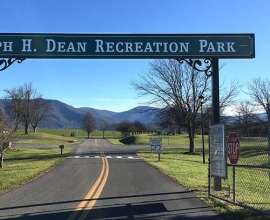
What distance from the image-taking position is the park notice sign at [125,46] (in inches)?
422

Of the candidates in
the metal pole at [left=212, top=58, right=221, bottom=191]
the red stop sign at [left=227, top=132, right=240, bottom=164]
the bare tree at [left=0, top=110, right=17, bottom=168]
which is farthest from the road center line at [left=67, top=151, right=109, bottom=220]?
the bare tree at [left=0, top=110, right=17, bottom=168]

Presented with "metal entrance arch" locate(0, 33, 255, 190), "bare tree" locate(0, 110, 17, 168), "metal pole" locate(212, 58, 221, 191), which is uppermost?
"metal entrance arch" locate(0, 33, 255, 190)

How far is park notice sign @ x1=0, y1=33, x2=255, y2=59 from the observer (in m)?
10.7

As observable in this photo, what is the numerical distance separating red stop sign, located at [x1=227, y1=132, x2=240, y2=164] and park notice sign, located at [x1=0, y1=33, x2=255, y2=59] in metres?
2.87

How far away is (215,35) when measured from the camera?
10.9m

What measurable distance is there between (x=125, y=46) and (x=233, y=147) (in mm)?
4318

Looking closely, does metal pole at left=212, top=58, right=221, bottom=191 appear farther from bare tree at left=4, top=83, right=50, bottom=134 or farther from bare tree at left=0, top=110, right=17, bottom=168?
bare tree at left=4, top=83, right=50, bottom=134

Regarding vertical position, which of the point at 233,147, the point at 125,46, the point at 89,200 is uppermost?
the point at 125,46

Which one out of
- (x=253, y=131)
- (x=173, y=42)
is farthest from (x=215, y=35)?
(x=253, y=131)

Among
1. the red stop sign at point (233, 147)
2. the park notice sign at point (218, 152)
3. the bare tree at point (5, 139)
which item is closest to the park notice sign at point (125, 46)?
the park notice sign at point (218, 152)

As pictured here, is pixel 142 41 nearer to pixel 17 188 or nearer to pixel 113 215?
pixel 113 215

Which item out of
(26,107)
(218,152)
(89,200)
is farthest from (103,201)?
(26,107)

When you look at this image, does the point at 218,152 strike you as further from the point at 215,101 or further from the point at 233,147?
the point at 215,101

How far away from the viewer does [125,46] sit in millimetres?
10812
